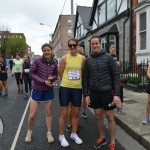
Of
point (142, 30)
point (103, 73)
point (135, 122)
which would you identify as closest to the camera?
point (103, 73)

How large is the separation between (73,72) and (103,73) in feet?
2.20

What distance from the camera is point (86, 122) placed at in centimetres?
668

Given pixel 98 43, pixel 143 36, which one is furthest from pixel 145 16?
pixel 98 43

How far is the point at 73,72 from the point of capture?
195 inches

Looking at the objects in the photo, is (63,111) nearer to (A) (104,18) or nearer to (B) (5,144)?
(B) (5,144)

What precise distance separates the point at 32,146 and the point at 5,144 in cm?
56

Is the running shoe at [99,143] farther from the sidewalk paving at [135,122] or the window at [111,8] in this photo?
the window at [111,8]

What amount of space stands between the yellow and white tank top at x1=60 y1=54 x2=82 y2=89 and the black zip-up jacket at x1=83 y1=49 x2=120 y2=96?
364mm

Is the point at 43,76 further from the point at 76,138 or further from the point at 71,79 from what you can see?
the point at 76,138

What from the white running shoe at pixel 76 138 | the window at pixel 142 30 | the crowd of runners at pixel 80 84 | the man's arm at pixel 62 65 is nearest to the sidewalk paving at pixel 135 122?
the crowd of runners at pixel 80 84

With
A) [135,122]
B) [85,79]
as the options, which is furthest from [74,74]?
[135,122]

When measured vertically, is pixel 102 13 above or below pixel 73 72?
above

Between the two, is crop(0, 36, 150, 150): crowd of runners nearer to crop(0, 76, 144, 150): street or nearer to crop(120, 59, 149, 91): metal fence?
crop(0, 76, 144, 150): street

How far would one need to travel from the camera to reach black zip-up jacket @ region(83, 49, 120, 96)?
4523 millimetres
